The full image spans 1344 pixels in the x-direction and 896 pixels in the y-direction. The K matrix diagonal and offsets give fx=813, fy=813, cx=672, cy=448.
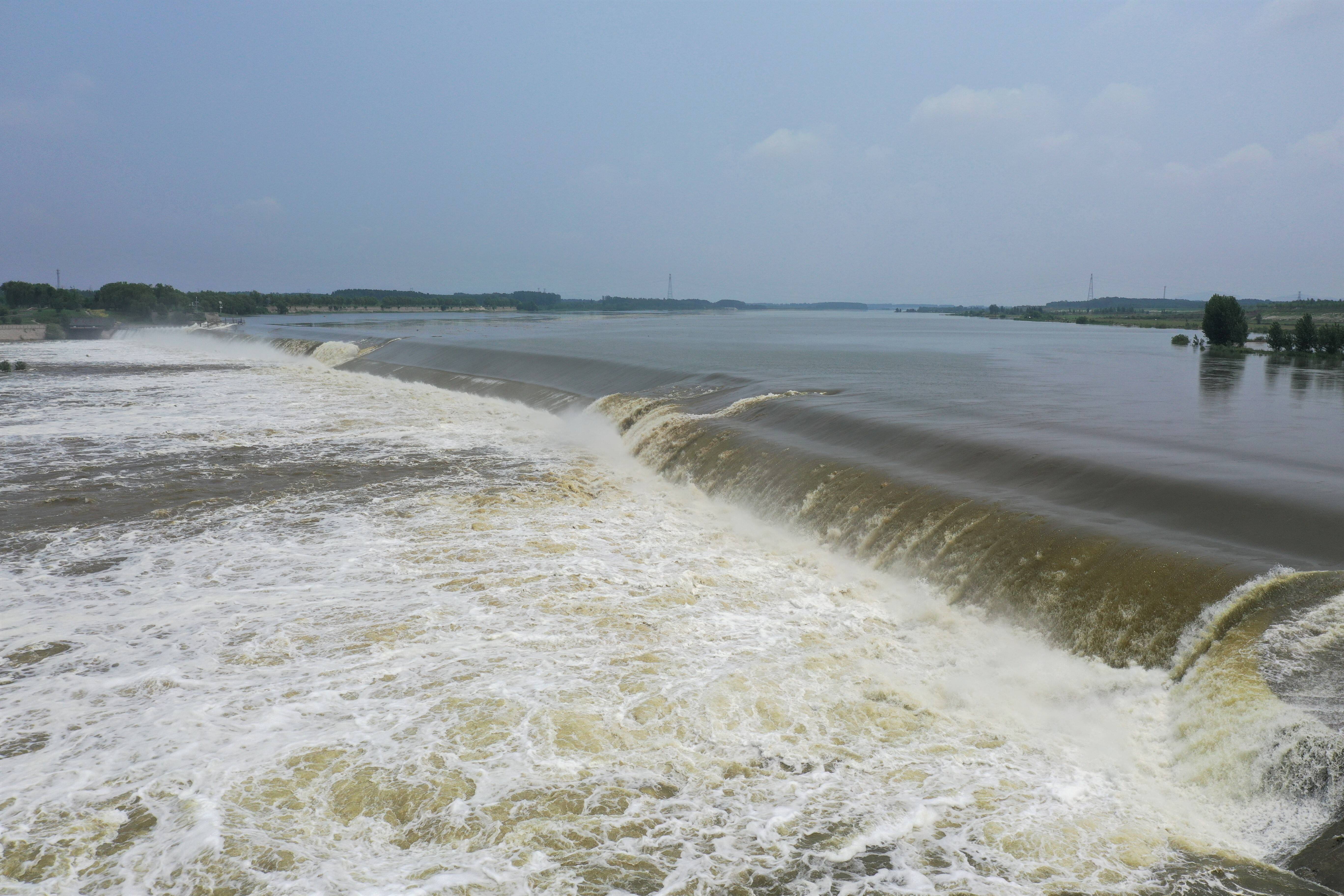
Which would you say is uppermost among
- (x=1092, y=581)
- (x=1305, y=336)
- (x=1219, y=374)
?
(x=1305, y=336)

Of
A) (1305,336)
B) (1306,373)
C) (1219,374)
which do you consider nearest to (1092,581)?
(1219,374)

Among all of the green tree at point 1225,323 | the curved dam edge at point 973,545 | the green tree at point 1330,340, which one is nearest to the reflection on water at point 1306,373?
the green tree at point 1330,340

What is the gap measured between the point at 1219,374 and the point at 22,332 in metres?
83.2

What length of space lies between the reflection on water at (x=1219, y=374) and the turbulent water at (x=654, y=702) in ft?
53.8

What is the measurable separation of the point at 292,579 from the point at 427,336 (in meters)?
48.2

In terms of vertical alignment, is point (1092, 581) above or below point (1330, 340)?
below

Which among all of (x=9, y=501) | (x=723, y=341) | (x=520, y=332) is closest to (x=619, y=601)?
(x=9, y=501)

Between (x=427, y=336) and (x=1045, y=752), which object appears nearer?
(x=1045, y=752)

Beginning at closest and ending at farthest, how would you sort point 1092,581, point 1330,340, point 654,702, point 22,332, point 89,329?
1. point 654,702
2. point 1092,581
3. point 1330,340
4. point 22,332
5. point 89,329

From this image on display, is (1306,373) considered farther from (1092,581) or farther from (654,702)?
(654,702)

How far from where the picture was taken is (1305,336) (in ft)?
141

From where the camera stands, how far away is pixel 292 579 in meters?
9.33

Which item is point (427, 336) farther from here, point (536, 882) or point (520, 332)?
point (536, 882)

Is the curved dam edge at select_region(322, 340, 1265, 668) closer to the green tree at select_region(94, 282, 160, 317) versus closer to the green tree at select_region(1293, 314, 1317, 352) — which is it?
the green tree at select_region(1293, 314, 1317, 352)
